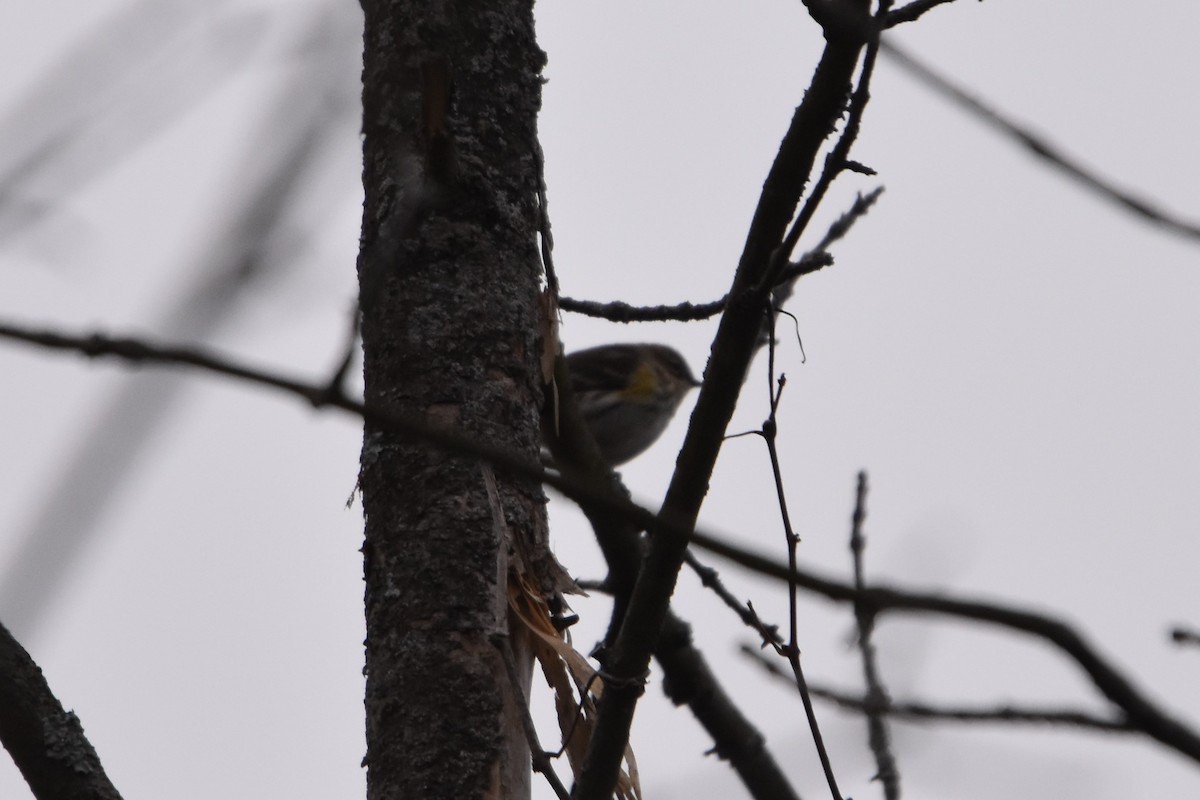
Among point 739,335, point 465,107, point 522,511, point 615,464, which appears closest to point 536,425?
point 522,511

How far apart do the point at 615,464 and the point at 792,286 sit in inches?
187

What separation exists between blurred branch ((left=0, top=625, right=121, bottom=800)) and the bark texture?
17.6 inches

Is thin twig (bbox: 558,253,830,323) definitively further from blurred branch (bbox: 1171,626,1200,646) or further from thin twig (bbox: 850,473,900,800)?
blurred branch (bbox: 1171,626,1200,646)

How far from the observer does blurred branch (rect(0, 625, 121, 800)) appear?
2.39m

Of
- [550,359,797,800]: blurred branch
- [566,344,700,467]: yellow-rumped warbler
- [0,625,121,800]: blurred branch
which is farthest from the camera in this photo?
[566,344,700,467]: yellow-rumped warbler

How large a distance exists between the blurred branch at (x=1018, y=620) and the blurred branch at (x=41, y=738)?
1.75 meters

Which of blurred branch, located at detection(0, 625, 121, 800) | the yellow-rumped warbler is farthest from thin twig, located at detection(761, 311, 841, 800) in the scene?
the yellow-rumped warbler

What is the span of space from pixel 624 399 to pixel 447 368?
20.2 feet

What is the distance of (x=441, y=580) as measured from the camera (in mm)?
2562

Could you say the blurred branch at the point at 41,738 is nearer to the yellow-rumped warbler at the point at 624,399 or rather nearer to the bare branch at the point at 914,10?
the bare branch at the point at 914,10

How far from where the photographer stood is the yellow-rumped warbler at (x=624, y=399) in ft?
28.9

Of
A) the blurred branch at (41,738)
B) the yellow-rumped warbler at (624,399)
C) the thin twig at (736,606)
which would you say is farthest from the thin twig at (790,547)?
the yellow-rumped warbler at (624,399)

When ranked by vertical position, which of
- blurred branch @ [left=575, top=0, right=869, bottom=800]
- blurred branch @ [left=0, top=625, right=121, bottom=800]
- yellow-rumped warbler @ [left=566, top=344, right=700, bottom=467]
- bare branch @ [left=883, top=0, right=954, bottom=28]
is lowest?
blurred branch @ [left=0, top=625, right=121, bottom=800]

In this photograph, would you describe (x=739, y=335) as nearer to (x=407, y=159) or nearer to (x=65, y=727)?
(x=407, y=159)
